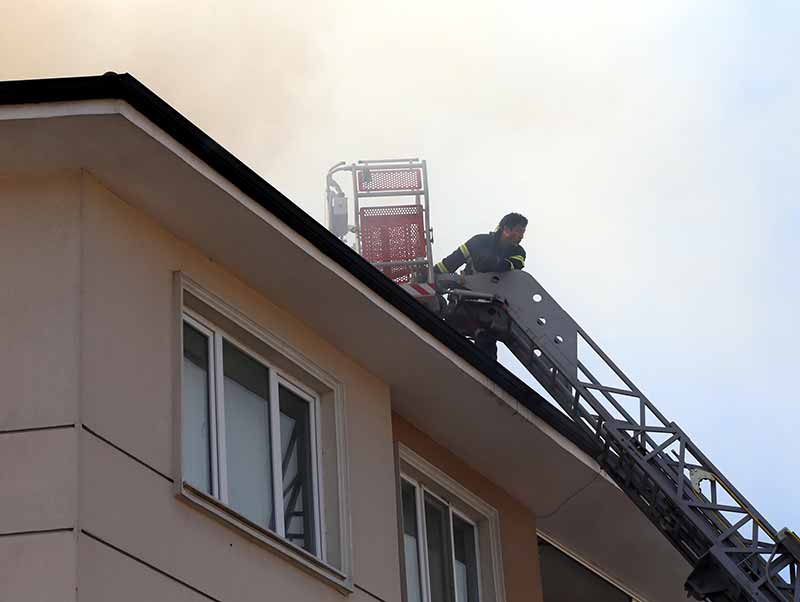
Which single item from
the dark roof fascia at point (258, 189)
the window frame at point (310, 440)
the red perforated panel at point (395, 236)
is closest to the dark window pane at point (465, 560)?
the dark roof fascia at point (258, 189)

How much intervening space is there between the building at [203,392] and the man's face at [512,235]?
2.76 m

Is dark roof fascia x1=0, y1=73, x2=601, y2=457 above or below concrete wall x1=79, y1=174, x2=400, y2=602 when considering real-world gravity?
above

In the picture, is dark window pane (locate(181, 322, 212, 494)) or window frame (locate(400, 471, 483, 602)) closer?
dark window pane (locate(181, 322, 212, 494))

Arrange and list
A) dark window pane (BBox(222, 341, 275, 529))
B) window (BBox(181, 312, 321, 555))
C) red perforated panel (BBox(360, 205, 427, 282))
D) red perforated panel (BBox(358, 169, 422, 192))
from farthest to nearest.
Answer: red perforated panel (BBox(358, 169, 422, 192)) → red perforated panel (BBox(360, 205, 427, 282)) → dark window pane (BBox(222, 341, 275, 529)) → window (BBox(181, 312, 321, 555))

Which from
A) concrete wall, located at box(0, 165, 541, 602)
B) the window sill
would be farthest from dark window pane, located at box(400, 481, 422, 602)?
concrete wall, located at box(0, 165, 541, 602)

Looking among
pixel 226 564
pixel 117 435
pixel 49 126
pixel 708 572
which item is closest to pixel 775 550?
pixel 708 572

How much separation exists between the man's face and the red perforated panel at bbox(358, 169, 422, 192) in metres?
1.99

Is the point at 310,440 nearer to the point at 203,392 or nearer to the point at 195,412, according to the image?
the point at 203,392

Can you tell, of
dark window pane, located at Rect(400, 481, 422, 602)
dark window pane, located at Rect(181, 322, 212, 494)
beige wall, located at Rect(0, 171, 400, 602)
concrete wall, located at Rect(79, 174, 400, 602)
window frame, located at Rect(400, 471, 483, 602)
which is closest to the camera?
beige wall, located at Rect(0, 171, 400, 602)

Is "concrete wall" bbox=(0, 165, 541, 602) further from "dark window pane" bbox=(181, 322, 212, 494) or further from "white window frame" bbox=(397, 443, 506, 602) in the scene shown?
"white window frame" bbox=(397, 443, 506, 602)

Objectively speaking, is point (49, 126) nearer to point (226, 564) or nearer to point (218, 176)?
point (218, 176)

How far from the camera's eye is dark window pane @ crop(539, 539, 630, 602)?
56.0 ft

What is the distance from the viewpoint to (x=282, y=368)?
12.5m

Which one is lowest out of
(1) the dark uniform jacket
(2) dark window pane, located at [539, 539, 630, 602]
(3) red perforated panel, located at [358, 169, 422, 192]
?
(2) dark window pane, located at [539, 539, 630, 602]
